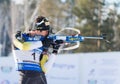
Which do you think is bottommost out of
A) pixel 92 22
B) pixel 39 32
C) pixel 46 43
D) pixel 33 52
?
pixel 92 22

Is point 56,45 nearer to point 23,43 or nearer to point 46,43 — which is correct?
point 46,43

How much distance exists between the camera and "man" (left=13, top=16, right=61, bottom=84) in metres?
6.19

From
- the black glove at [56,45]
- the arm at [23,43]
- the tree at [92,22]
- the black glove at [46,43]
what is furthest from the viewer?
the tree at [92,22]

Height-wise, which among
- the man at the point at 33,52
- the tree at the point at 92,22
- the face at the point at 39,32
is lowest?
the tree at the point at 92,22

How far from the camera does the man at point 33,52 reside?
6.19m

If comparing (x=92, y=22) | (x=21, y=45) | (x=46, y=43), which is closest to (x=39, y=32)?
(x=46, y=43)

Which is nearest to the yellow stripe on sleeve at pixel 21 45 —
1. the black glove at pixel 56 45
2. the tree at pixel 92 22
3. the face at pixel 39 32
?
the face at pixel 39 32

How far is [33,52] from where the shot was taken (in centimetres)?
622

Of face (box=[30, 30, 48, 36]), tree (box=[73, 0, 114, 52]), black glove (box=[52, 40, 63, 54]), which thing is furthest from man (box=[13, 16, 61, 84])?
tree (box=[73, 0, 114, 52])

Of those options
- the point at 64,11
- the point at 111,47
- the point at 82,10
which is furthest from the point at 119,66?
the point at 64,11

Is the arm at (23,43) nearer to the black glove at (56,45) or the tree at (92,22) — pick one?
the black glove at (56,45)

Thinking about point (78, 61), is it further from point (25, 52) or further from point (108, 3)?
point (108, 3)

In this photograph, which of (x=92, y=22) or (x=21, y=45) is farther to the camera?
(x=92, y=22)

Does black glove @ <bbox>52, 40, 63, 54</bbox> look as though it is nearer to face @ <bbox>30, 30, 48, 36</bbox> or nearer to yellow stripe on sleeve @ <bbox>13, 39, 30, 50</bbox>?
face @ <bbox>30, 30, 48, 36</bbox>
